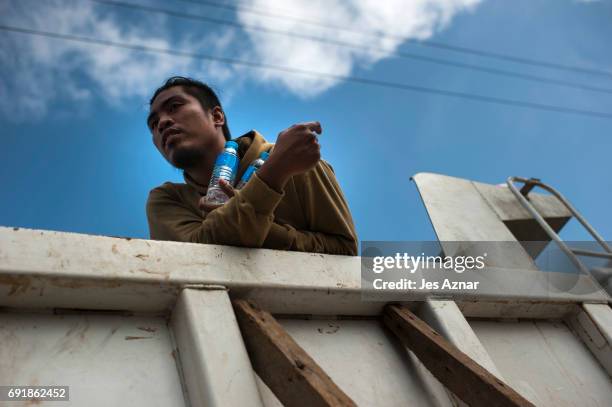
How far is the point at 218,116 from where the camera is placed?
247 centimetres

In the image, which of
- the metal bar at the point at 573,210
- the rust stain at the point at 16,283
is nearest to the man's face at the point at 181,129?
the rust stain at the point at 16,283

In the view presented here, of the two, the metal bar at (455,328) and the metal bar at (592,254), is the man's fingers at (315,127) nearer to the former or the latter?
the metal bar at (455,328)

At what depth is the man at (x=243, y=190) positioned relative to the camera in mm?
1564

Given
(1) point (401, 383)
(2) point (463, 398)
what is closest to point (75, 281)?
(1) point (401, 383)

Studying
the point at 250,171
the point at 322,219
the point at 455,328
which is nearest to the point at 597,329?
the point at 455,328

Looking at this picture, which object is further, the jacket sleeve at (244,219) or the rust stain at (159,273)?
the jacket sleeve at (244,219)

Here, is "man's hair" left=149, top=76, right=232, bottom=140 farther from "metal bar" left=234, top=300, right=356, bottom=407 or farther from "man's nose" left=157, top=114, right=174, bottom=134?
"metal bar" left=234, top=300, right=356, bottom=407

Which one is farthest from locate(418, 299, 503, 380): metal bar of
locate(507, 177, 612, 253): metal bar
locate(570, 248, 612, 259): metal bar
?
locate(507, 177, 612, 253): metal bar

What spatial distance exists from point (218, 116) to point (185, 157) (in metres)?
0.45

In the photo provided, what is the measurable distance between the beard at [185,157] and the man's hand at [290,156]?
64 cm

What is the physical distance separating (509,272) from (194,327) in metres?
1.46

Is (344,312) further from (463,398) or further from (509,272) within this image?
(509,272)

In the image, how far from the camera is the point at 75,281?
1274 mm

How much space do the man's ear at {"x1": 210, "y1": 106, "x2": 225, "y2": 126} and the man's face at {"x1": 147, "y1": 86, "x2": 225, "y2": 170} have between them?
0.30ft
